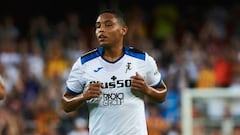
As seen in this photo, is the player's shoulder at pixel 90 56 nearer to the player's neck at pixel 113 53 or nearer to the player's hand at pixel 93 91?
the player's neck at pixel 113 53

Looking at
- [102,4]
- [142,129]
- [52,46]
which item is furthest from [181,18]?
[142,129]

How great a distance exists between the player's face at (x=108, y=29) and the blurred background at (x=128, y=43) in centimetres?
627

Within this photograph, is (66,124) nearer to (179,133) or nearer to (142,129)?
(179,133)

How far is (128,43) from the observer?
53.0 ft

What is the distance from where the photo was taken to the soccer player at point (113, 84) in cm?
748

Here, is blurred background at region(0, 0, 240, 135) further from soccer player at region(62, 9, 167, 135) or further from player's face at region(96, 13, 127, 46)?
player's face at region(96, 13, 127, 46)

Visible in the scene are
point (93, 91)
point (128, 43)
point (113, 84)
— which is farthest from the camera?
point (128, 43)

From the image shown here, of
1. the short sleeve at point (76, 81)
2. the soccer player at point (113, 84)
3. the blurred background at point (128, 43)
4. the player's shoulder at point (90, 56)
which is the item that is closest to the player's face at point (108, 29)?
the soccer player at point (113, 84)

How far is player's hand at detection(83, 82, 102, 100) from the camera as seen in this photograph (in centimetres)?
739

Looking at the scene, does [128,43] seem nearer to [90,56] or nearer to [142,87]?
[90,56]

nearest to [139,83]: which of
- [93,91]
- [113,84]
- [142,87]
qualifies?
[142,87]

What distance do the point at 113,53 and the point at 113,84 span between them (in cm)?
29

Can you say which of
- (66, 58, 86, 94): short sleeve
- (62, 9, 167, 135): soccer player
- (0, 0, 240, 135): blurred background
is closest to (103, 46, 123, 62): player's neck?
(62, 9, 167, 135): soccer player

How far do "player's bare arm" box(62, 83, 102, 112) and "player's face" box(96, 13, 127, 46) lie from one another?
39 cm
